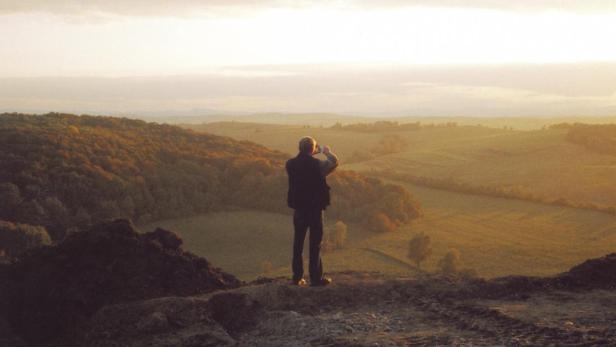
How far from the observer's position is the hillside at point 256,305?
966 centimetres

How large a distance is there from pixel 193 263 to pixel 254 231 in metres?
23.1

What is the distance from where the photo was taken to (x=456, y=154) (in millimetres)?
83625

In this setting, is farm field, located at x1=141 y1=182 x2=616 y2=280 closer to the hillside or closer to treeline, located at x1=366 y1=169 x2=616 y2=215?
treeline, located at x1=366 y1=169 x2=616 y2=215

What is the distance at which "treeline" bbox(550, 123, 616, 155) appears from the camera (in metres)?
75.1

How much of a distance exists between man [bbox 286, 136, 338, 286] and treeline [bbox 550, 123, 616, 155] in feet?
225

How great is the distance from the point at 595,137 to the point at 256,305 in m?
74.9

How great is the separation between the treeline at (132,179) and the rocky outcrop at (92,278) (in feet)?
45.4

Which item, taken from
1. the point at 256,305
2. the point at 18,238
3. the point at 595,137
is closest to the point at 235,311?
the point at 256,305

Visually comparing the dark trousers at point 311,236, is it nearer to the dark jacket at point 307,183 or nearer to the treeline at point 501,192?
the dark jacket at point 307,183

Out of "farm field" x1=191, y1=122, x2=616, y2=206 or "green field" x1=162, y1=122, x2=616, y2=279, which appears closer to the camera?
"green field" x1=162, y1=122, x2=616, y2=279

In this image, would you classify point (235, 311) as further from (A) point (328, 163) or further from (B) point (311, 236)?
(A) point (328, 163)

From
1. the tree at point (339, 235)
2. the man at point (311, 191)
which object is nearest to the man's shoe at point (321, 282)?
the man at point (311, 191)

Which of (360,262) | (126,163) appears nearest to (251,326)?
(360,262)

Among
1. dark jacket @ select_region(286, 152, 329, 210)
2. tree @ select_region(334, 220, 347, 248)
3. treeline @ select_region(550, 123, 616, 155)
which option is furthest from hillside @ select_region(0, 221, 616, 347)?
treeline @ select_region(550, 123, 616, 155)
